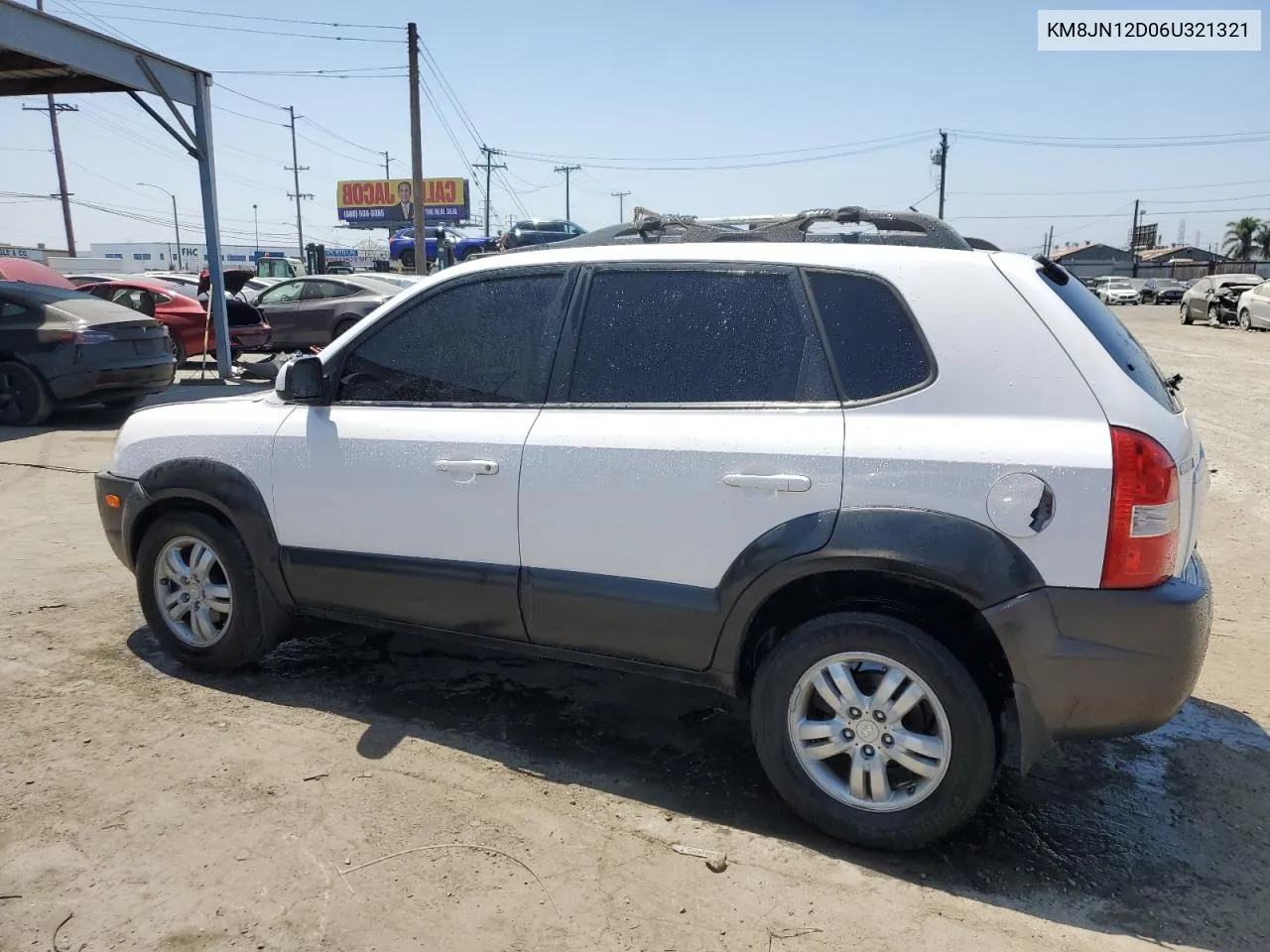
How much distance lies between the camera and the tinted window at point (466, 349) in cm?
342

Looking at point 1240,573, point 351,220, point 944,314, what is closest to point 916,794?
point 944,314

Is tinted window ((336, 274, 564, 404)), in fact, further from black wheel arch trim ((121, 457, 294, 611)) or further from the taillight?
the taillight

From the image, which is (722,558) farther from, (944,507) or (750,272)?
(750,272)

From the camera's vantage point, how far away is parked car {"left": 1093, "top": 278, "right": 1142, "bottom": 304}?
162 ft

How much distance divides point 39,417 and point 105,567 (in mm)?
5754

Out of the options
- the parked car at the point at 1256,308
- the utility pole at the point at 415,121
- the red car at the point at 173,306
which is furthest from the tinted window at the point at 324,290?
the parked car at the point at 1256,308

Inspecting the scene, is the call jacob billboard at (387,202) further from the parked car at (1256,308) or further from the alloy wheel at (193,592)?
the alloy wheel at (193,592)

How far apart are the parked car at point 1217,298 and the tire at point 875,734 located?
87.7ft

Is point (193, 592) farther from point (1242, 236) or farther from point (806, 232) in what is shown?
point (1242, 236)

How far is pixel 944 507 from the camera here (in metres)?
2.69

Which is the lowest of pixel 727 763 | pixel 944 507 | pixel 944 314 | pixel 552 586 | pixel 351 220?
pixel 727 763

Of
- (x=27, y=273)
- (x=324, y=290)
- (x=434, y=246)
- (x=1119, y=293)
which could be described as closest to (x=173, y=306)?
(x=27, y=273)

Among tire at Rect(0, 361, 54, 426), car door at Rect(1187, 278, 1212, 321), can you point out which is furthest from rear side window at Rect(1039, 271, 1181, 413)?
car door at Rect(1187, 278, 1212, 321)

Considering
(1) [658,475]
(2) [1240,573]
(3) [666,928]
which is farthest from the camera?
(2) [1240,573]
